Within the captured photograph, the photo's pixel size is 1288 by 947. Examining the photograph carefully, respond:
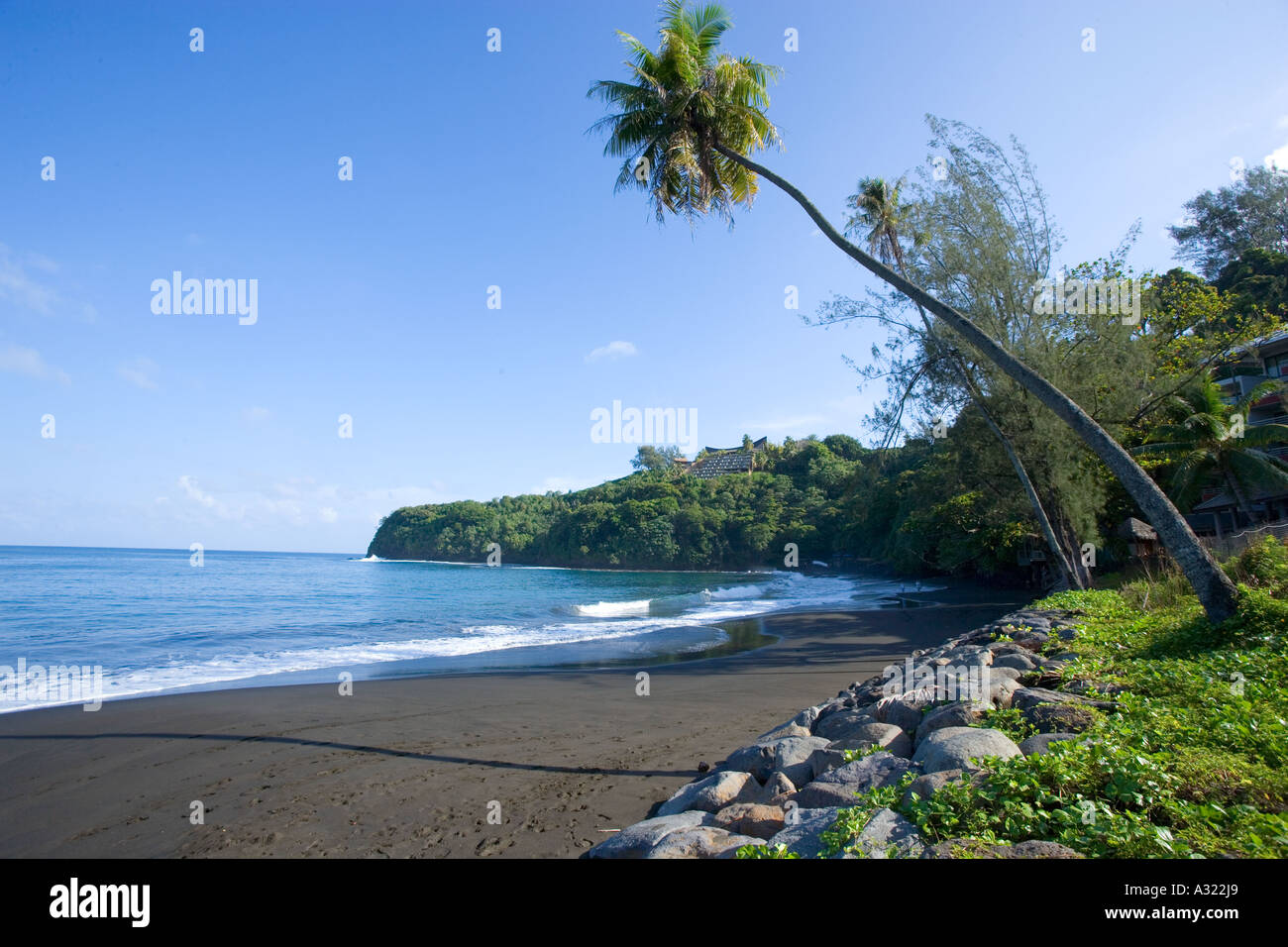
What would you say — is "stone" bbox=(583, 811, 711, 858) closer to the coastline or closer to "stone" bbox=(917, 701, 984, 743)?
the coastline

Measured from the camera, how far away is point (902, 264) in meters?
18.1

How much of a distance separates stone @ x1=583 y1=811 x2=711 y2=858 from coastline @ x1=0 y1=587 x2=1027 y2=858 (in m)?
0.86

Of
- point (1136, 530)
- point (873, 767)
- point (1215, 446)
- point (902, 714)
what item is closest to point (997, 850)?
point (873, 767)

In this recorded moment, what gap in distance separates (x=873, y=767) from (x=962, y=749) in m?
0.74

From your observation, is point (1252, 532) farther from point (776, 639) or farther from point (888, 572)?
point (888, 572)

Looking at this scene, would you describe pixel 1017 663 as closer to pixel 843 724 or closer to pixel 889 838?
pixel 843 724

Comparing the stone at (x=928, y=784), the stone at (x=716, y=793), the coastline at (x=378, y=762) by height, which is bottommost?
the coastline at (x=378, y=762)

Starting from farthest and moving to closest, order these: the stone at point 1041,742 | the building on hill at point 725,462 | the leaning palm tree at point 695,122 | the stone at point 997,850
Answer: the building on hill at point 725,462
the leaning palm tree at point 695,122
the stone at point 1041,742
the stone at point 997,850

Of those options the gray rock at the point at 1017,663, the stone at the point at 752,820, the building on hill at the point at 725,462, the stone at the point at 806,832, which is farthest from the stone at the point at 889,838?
the building on hill at the point at 725,462

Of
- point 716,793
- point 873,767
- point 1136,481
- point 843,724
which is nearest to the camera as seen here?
point 873,767

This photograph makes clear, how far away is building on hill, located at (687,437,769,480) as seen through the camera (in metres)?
114

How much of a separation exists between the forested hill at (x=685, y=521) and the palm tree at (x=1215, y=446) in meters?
40.3

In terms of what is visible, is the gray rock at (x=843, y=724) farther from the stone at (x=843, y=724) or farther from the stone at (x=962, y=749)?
the stone at (x=962, y=749)

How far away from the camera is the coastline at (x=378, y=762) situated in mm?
5414
